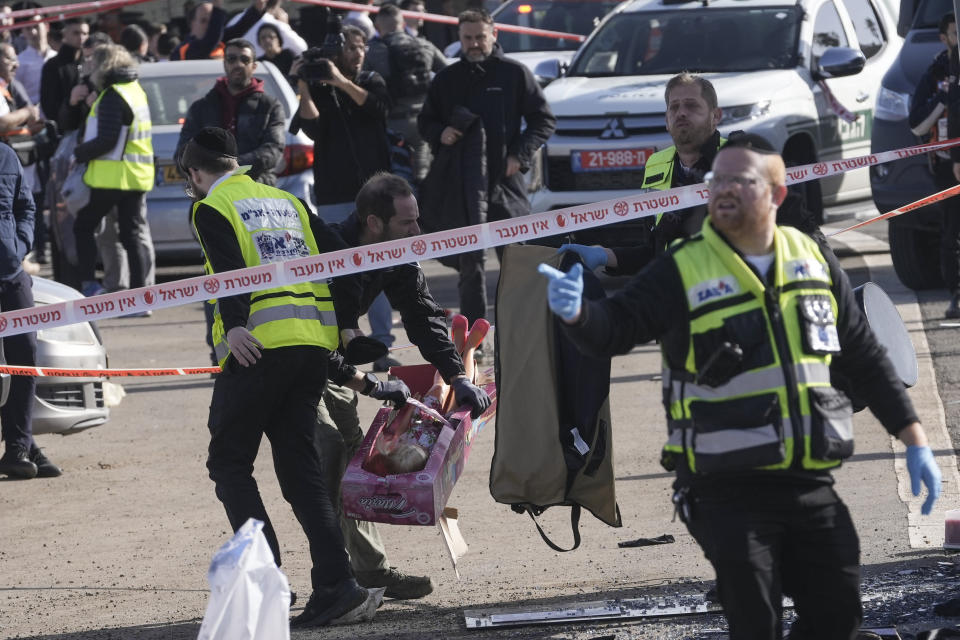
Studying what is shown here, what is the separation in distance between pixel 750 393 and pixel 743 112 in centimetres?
814

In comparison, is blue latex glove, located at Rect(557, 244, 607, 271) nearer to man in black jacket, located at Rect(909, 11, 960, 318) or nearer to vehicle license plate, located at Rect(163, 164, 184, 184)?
man in black jacket, located at Rect(909, 11, 960, 318)

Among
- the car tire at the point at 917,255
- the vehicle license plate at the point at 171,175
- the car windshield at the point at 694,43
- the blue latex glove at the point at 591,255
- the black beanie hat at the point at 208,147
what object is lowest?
the car tire at the point at 917,255

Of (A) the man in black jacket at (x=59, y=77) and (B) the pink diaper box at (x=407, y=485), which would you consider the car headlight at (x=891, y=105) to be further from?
A: (A) the man in black jacket at (x=59, y=77)

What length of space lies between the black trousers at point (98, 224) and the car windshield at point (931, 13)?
5.87 m

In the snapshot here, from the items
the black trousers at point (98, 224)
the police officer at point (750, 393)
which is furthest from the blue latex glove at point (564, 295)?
the black trousers at point (98, 224)

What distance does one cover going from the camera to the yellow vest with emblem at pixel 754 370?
12.5ft

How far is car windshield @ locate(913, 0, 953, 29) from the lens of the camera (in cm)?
1176

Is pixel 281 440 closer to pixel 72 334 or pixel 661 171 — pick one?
pixel 661 171

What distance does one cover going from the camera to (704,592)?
5.51 m

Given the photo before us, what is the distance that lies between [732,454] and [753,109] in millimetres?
8236

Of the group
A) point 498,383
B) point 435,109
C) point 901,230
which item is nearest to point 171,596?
point 498,383

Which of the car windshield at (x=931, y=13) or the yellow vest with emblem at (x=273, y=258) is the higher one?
the yellow vest with emblem at (x=273, y=258)

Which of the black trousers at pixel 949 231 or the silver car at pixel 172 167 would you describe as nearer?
the black trousers at pixel 949 231

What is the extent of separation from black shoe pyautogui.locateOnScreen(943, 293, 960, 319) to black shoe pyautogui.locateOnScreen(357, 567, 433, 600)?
5.53 metres
